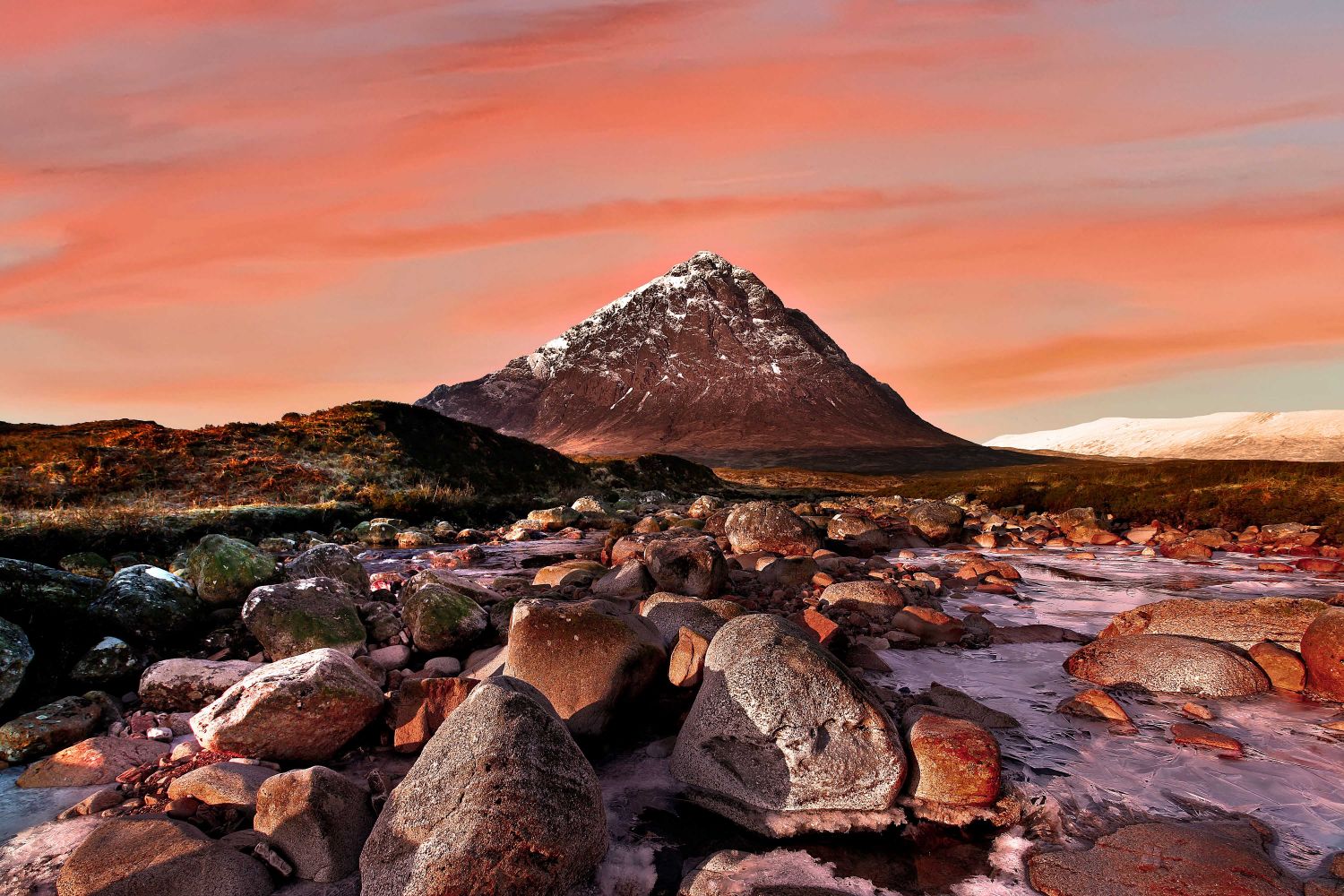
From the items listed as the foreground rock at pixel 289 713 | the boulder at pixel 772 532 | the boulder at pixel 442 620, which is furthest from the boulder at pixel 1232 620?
the foreground rock at pixel 289 713

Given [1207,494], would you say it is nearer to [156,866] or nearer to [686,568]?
[686,568]

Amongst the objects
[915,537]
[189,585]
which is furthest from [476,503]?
[189,585]

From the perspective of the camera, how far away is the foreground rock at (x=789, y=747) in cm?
572

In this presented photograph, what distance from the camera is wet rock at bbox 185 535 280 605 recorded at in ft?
32.7

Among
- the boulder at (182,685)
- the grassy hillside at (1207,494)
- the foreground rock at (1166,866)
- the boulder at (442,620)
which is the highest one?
the grassy hillside at (1207,494)

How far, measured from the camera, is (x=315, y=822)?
4965 millimetres

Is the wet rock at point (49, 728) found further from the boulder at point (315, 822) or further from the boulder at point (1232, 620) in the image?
the boulder at point (1232, 620)

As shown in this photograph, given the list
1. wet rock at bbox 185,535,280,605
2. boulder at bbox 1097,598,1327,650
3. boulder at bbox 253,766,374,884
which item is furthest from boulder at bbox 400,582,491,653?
boulder at bbox 1097,598,1327,650

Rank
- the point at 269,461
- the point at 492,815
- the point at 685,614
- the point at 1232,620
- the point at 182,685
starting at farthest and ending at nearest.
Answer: the point at 269,461, the point at 1232,620, the point at 685,614, the point at 182,685, the point at 492,815

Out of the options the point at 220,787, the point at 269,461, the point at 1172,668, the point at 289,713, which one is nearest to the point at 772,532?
the point at 1172,668

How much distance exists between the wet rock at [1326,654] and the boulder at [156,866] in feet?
38.7

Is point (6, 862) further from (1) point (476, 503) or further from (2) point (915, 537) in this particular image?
(1) point (476, 503)

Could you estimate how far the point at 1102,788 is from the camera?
622 cm

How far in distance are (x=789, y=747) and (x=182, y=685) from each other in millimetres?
6788
